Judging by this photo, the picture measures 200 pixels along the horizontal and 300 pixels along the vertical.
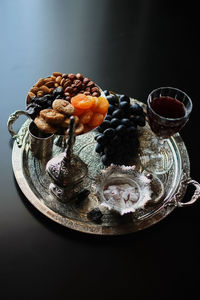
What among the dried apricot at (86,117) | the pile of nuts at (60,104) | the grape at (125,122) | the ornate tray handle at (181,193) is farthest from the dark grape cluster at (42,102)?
the ornate tray handle at (181,193)

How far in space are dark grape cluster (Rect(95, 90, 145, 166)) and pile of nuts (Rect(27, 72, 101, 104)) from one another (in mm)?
82

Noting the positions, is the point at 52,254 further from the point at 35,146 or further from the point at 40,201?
the point at 35,146

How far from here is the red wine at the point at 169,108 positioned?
1.24 meters

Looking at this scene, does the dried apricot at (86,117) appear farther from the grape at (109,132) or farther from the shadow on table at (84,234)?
the shadow on table at (84,234)

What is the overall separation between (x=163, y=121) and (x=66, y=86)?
367mm

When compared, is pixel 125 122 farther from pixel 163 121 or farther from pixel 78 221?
pixel 78 221

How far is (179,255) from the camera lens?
1.05 m

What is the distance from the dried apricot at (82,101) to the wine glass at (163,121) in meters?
0.19

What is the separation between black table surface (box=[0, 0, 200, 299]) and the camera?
38.4 inches

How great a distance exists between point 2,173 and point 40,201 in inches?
6.9
